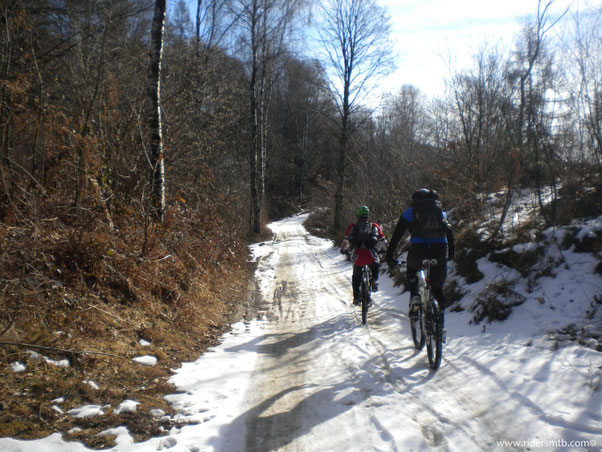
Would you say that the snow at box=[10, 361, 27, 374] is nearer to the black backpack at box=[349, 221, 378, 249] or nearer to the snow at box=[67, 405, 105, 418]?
the snow at box=[67, 405, 105, 418]

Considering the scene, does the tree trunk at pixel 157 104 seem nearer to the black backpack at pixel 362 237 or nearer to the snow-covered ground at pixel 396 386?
the snow-covered ground at pixel 396 386

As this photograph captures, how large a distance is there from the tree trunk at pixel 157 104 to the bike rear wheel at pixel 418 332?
5.18 meters

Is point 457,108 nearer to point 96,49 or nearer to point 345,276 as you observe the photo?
point 345,276

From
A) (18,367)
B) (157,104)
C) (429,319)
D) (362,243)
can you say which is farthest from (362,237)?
(18,367)

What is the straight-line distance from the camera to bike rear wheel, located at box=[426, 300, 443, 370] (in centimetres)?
466

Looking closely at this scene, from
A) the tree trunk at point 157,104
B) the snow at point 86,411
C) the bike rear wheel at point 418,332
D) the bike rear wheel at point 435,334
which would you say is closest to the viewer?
the snow at point 86,411

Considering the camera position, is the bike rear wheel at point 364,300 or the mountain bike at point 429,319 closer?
the mountain bike at point 429,319

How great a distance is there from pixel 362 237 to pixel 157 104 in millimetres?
4784

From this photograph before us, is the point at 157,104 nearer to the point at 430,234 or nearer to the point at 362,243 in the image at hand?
the point at 362,243

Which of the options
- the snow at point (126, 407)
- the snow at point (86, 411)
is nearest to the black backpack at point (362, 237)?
the snow at point (126, 407)

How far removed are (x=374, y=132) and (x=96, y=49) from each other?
13.2 meters

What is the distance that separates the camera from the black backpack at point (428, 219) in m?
4.89

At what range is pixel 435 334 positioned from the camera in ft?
15.5

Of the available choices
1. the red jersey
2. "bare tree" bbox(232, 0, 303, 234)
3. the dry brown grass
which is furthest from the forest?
"bare tree" bbox(232, 0, 303, 234)
